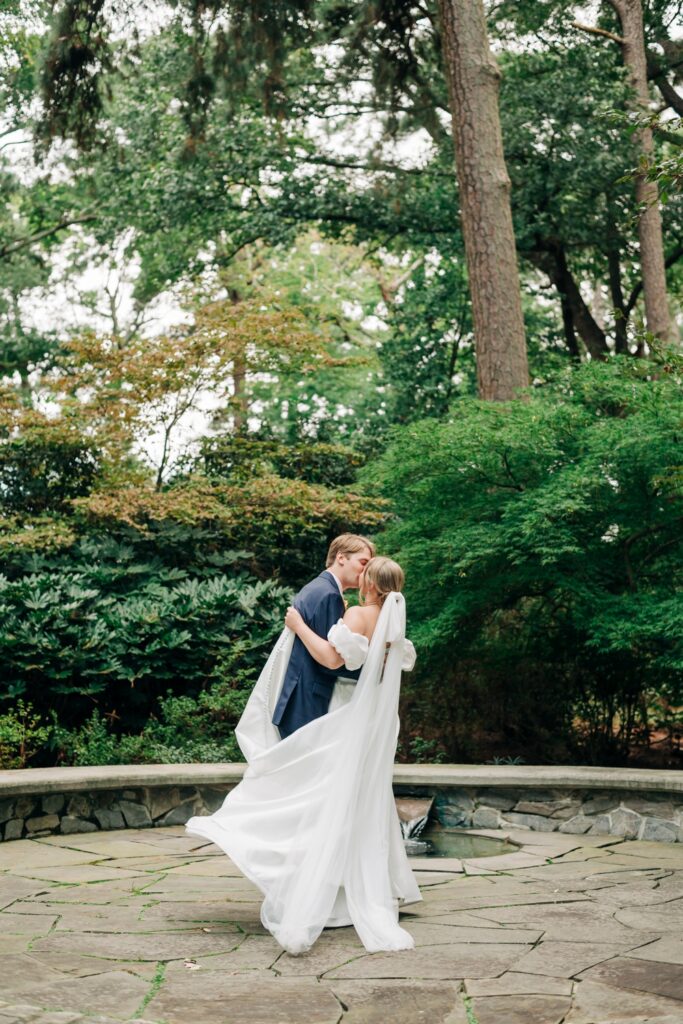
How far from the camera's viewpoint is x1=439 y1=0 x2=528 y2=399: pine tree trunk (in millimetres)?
11188

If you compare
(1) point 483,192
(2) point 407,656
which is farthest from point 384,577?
(1) point 483,192

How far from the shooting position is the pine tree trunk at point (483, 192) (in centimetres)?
1119

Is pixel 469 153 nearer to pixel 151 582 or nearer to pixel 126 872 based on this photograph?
pixel 151 582

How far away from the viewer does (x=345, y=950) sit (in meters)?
4.57

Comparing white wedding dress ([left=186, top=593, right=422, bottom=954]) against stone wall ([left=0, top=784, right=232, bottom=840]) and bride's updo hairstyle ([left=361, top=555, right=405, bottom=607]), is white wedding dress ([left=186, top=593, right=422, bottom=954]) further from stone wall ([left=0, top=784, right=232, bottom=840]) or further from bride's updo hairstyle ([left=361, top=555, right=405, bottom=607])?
stone wall ([left=0, top=784, right=232, bottom=840])

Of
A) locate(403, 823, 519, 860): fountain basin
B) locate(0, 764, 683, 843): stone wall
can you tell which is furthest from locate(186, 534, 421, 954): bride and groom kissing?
locate(0, 764, 683, 843): stone wall

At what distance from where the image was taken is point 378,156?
16594 millimetres

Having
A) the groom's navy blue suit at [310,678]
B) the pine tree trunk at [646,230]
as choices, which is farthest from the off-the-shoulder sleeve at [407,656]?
the pine tree trunk at [646,230]

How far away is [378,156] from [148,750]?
10862 millimetres

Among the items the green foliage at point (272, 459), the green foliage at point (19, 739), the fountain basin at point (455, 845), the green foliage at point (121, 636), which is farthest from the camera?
the green foliage at point (272, 459)

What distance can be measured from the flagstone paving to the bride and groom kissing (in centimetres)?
20

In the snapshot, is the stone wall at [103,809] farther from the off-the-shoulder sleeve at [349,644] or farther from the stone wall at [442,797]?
the off-the-shoulder sleeve at [349,644]

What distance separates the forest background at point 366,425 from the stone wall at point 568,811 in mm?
1095

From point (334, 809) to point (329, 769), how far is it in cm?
19
